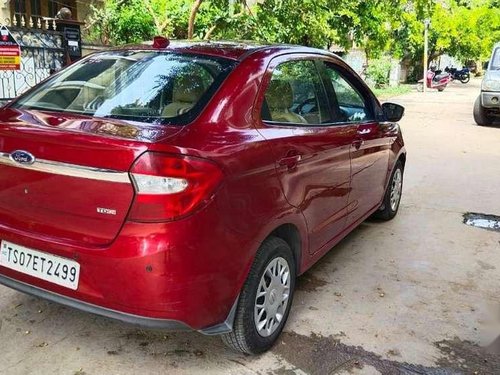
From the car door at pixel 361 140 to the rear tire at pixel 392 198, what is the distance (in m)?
0.43

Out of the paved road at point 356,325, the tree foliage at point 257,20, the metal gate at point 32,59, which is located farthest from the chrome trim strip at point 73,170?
the tree foliage at point 257,20

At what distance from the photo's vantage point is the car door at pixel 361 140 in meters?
3.81

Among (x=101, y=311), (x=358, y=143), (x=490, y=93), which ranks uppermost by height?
(x=358, y=143)

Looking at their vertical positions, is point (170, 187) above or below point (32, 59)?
below

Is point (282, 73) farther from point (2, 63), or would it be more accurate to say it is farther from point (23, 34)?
point (23, 34)

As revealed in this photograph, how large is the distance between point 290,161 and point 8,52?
4501 millimetres

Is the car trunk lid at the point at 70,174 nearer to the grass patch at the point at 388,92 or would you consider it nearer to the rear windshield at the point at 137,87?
the rear windshield at the point at 137,87

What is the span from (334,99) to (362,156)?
1.73ft

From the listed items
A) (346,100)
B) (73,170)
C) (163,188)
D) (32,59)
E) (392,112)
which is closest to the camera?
(163,188)

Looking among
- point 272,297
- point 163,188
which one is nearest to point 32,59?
point 272,297

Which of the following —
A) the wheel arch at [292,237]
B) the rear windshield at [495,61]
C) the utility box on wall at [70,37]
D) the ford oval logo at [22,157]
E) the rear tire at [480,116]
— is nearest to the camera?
the ford oval logo at [22,157]

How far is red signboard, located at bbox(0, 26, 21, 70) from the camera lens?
5.93 meters

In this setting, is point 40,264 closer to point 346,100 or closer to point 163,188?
point 163,188

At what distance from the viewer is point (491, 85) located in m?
12.1
